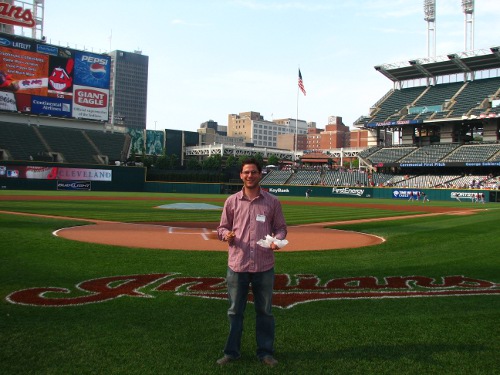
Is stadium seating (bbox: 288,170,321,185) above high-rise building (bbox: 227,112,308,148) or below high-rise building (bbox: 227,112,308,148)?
below

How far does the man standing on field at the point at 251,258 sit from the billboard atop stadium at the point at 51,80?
2201 inches

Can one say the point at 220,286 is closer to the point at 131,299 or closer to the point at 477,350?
the point at 131,299

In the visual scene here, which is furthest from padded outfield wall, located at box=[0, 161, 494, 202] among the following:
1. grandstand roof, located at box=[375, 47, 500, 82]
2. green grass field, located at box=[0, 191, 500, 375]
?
green grass field, located at box=[0, 191, 500, 375]

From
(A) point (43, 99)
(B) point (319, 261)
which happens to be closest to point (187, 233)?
(B) point (319, 261)

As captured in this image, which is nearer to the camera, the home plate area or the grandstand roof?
the home plate area

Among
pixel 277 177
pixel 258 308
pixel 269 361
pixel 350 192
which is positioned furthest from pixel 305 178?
pixel 269 361

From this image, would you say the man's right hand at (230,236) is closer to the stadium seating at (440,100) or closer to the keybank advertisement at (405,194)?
the keybank advertisement at (405,194)

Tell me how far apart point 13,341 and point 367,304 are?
13.8 feet

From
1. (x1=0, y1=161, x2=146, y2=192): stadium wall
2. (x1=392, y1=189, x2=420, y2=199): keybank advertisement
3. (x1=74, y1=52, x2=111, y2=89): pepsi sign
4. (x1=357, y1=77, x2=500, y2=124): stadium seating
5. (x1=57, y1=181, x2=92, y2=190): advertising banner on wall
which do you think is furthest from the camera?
(x1=357, y1=77, x2=500, y2=124): stadium seating

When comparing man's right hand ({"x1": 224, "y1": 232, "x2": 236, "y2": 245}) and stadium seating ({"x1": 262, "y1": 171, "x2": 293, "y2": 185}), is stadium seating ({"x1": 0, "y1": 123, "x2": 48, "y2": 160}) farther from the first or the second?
man's right hand ({"x1": 224, "y1": 232, "x2": 236, "y2": 245})

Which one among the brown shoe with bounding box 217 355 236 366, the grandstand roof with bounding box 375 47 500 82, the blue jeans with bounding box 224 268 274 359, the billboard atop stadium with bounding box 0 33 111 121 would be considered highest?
the grandstand roof with bounding box 375 47 500 82

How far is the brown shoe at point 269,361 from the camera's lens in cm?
423

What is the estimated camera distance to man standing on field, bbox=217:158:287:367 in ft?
14.3

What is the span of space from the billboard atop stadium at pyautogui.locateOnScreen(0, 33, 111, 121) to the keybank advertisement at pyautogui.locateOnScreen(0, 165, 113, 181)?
7.15 metres
